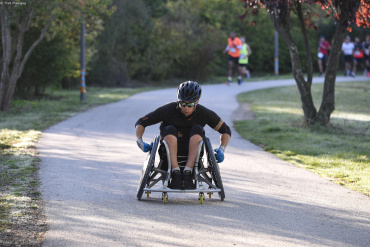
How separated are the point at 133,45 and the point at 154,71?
244 cm

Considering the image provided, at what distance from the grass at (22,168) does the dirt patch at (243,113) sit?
482cm

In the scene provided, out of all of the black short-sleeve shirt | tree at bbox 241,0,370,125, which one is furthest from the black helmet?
tree at bbox 241,0,370,125

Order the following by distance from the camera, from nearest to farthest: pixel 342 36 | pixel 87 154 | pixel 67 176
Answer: pixel 67 176 → pixel 87 154 → pixel 342 36

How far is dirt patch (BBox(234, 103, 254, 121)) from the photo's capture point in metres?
18.4

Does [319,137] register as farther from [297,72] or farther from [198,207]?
[198,207]

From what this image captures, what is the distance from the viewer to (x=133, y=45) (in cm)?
3525

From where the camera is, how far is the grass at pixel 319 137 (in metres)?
10.3

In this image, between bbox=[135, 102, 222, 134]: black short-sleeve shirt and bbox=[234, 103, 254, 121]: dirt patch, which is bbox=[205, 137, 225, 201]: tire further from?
bbox=[234, 103, 254, 121]: dirt patch

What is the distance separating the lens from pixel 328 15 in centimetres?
1464

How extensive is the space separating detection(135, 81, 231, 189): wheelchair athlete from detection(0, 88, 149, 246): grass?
1540 millimetres

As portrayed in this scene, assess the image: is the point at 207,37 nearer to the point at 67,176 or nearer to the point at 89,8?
the point at 89,8

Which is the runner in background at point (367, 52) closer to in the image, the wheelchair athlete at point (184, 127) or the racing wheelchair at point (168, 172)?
the wheelchair athlete at point (184, 127)

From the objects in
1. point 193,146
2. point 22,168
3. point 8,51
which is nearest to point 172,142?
point 193,146

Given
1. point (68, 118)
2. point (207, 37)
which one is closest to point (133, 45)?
point (207, 37)
